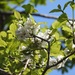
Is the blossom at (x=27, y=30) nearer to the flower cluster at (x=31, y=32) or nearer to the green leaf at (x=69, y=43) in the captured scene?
the flower cluster at (x=31, y=32)

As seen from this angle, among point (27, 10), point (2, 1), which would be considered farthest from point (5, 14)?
point (27, 10)

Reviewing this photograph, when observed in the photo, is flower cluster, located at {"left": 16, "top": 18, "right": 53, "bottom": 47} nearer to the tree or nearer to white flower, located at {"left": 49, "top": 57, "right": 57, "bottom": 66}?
the tree

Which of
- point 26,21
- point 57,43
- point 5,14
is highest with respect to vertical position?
point 26,21

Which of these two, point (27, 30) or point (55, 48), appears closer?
point (27, 30)

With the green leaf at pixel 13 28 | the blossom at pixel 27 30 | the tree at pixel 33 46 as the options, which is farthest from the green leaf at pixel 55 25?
the green leaf at pixel 13 28

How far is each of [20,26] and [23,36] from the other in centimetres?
7

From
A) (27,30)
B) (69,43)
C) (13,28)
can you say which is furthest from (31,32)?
(69,43)

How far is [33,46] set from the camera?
7.06 ft

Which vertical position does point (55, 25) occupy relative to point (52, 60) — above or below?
above

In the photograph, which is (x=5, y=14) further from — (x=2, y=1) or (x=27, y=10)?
(x=27, y=10)

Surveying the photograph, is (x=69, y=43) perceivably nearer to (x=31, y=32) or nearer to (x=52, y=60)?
(x=52, y=60)

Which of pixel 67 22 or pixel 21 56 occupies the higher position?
pixel 67 22

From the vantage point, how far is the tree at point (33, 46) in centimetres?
212

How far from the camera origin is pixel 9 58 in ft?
7.36
